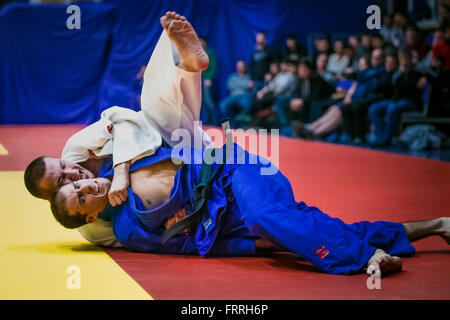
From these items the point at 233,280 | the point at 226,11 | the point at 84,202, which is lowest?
the point at 233,280

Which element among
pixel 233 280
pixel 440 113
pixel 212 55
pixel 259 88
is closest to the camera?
pixel 233 280

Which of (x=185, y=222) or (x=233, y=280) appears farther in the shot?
(x=185, y=222)

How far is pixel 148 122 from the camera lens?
282 cm

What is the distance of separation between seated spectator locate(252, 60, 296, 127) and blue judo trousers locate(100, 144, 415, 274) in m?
6.86

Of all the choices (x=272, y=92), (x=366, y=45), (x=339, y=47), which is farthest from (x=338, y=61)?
(x=272, y=92)

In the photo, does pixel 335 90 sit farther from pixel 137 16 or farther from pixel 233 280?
pixel 233 280

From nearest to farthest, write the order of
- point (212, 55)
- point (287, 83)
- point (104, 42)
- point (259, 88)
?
point (287, 83), point (259, 88), point (212, 55), point (104, 42)

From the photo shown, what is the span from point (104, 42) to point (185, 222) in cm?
1067

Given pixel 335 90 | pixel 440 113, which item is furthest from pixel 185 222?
pixel 335 90

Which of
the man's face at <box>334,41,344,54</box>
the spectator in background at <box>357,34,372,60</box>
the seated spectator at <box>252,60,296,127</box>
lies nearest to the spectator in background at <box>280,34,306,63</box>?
the seated spectator at <box>252,60,296,127</box>

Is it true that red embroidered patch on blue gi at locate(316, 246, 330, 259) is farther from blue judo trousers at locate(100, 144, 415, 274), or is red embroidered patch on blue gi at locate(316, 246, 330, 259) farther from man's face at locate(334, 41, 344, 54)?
man's face at locate(334, 41, 344, 54)

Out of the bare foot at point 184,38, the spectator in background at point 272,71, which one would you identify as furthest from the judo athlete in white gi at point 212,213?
the spectator in background at point 272,71

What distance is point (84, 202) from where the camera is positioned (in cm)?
252

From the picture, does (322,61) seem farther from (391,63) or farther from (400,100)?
(400,100)
